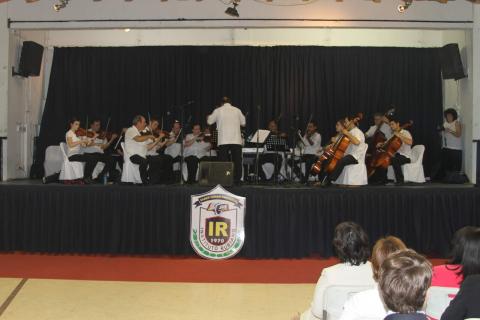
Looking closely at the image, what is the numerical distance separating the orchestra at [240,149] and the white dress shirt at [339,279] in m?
5.24

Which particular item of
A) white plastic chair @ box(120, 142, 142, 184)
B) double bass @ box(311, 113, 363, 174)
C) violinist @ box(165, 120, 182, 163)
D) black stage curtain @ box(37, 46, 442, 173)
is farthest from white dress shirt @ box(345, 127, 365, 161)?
black stage curtain @ box(37, 46, 442, 173)

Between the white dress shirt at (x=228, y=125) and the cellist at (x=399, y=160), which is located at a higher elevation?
the white dress shirt at (x=228, y=125)

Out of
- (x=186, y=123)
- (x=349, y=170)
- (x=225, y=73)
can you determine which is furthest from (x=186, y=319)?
(x=225, y=73)

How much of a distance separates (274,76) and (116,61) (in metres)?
3.66

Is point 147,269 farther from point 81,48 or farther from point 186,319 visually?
point 81,48

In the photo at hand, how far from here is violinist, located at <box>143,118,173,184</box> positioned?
913 cm

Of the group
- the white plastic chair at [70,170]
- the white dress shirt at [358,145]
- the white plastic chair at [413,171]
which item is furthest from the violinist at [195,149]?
the white plastic chair at [413,171]

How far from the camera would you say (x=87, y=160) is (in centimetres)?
927

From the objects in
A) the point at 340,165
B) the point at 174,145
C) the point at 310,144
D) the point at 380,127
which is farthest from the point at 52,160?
the point at 380,127

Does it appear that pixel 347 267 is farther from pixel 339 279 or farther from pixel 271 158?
pixel 271 158

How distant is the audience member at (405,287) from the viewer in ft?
6.67

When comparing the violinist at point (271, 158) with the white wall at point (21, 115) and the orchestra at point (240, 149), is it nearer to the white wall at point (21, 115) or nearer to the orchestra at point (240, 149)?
the orchestra at point (240, 149)

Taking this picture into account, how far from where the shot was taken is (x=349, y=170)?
28.2 feet

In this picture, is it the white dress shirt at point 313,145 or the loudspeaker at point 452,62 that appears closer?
the loudspeaker at point 452,62
